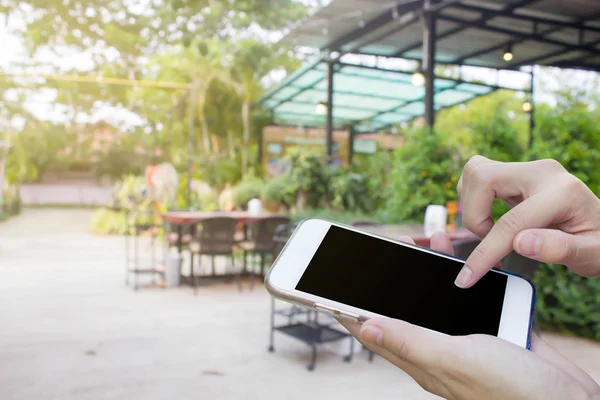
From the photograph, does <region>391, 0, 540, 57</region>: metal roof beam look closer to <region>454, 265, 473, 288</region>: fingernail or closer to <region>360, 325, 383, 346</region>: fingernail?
<region>454, 265, 473, 288</region>: fingernail

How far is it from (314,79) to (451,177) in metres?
6.09

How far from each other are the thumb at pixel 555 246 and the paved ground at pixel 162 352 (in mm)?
2310

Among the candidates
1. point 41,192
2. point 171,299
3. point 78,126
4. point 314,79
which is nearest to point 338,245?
point 171,299

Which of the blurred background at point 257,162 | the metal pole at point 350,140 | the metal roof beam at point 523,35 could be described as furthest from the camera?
the metal pole at point 350,140

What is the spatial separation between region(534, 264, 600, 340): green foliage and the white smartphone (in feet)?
12.2

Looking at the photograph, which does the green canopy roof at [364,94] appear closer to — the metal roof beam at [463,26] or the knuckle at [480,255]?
the metal roof beam at [463,26]

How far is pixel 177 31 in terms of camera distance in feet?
15.0

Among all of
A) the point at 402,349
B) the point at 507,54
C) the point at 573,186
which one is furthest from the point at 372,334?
the point at 507,54

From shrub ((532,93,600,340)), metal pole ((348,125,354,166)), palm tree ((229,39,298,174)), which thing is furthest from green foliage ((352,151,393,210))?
metal pole ((348,125,354,166))

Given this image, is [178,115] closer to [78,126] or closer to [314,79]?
[314,79]

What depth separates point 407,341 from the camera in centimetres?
84

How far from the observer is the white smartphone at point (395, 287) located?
954mm

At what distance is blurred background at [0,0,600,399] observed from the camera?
151 inches

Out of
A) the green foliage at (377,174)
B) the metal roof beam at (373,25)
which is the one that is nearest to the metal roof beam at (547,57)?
the metal roof beam at (373,25)
